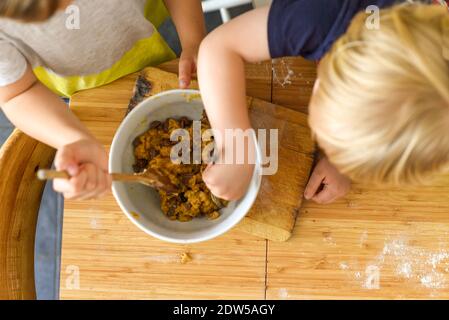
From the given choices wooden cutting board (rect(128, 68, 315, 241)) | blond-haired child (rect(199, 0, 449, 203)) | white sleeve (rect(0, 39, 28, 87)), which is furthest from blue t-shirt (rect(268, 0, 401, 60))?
white sleeve (rect(0, 39, 28, 87))

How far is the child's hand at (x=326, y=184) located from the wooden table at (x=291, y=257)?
0.02 meters

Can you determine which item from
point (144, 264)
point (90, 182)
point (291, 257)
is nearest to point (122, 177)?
point (90, 182)

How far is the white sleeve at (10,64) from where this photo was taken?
1.96 ft

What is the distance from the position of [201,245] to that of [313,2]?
14.4 inches

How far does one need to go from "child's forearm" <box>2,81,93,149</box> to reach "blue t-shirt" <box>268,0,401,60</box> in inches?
11.8

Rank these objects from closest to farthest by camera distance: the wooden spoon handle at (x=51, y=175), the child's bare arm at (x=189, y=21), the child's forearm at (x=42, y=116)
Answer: the wooden spoon handle at (x=51, y=175), the child's forearm at (x=42, y=116), the child's bare arm at (x=189, y=21)

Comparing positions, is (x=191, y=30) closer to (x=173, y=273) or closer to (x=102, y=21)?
(x=102, y=21)

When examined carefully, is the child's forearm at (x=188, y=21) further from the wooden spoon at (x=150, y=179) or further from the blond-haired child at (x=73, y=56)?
the wooden spoon at (x=150, y=179)

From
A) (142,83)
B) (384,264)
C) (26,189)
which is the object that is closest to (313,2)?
(142,83)

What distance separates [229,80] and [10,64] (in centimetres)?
30

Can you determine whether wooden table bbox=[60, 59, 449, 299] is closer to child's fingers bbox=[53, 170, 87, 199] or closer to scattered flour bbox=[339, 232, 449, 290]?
scattered flour bbox=[339, 232, 449, 290]

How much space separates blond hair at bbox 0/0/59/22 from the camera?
1.58ft

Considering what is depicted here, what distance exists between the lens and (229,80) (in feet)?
2.02

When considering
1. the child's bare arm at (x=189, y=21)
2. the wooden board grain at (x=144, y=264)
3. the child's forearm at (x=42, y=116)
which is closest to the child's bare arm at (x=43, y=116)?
the child's forearm at (x=42, y=116)
